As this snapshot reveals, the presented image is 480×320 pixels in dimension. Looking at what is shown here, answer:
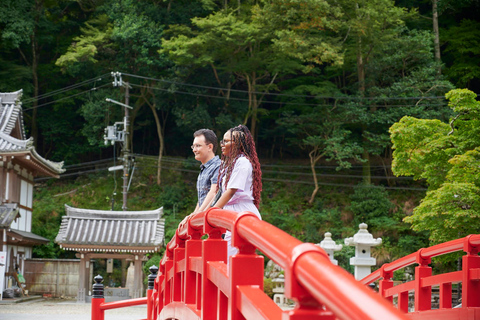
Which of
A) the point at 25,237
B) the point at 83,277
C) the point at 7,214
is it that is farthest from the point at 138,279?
the point at 7,214

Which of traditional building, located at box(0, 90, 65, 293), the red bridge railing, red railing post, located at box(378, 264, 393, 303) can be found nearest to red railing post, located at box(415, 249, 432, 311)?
the red bridge railing

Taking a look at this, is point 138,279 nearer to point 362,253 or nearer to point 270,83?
point 362,253

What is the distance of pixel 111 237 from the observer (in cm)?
1714

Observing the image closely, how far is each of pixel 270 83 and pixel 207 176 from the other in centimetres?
2015

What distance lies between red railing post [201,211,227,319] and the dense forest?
17.3 metres

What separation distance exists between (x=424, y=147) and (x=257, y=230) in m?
12.1

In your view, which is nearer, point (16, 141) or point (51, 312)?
point (51, 312)

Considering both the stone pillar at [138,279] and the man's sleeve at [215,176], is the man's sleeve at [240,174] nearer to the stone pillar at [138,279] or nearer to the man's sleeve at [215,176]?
the man's sleeve at [215,176]

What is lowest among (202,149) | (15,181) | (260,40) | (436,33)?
(202,149)

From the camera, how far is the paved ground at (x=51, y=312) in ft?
40.5

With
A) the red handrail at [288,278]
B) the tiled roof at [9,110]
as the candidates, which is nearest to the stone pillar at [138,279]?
the tiled roof at [9,110]

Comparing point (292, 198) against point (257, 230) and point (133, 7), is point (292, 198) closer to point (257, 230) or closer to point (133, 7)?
point (133, 7)

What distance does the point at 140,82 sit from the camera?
2461 cm

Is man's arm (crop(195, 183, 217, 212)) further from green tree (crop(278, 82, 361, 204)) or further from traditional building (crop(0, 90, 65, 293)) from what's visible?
green tree (crop(278, 82, 361, 204))
